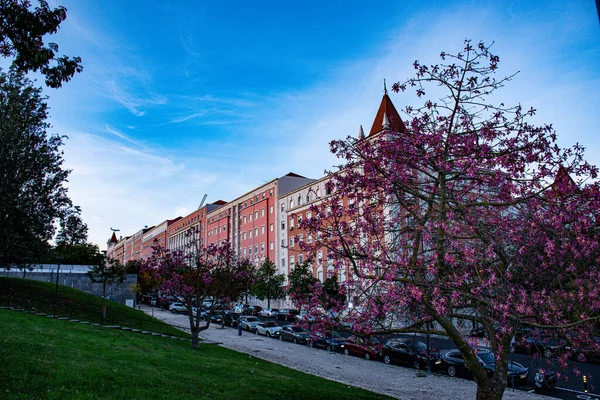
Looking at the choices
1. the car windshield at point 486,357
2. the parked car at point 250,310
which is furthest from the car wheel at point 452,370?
the parked car at point 250,310

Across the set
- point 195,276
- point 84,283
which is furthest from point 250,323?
point 84,283

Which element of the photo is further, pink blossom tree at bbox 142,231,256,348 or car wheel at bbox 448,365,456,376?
pink blossom tree at bbox 142,231,256,348

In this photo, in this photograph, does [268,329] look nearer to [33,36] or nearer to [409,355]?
[409,355]

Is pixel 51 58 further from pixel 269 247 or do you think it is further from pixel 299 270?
pixel 269 247

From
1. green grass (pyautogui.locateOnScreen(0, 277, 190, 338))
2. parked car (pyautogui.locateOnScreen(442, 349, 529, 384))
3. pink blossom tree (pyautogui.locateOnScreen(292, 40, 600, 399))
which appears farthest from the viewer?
green grass (pyautogui.locateOnScreen(0, 277, 190, 338))

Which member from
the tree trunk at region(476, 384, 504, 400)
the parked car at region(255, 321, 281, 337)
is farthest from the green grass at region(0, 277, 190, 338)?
the tree trunk at region(476, 384, 504, 400)

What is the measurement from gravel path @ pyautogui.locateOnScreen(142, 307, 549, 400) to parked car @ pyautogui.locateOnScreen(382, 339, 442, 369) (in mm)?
578

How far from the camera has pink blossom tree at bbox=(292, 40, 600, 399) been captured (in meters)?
7.14

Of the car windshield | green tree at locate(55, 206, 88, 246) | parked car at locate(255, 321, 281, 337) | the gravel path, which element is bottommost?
the gravel path

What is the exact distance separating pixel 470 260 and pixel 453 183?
234 cm

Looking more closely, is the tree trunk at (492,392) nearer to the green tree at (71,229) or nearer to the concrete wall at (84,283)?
the green tree at (71,229)

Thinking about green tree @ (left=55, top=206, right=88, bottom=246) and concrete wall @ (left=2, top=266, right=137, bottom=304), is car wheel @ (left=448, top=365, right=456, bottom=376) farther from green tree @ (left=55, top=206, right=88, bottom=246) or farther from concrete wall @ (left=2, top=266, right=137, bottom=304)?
concrete wall @ (left=2, top=266, right=137, bottom=304)

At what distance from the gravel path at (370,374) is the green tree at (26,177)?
14778 mm

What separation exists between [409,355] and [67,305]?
23374 mm
